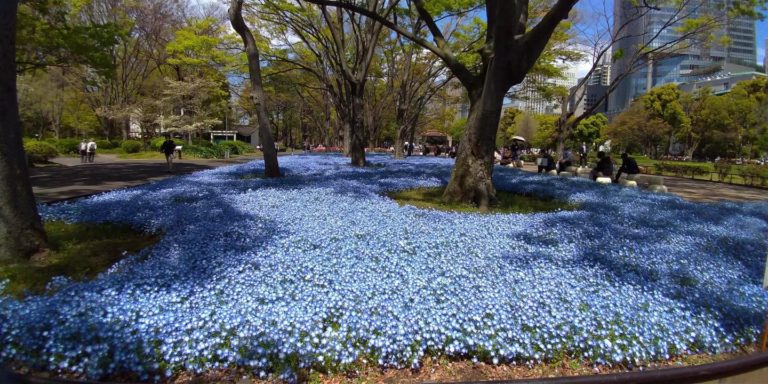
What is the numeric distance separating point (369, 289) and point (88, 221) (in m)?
5.58

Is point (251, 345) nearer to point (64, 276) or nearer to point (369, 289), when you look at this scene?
point (369, 289)

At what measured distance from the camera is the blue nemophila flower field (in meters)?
3.05

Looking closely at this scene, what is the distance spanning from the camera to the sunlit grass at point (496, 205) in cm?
851

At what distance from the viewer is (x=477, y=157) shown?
8.84 meters

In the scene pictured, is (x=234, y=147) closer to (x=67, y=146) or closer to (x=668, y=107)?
(x=67, y=146)

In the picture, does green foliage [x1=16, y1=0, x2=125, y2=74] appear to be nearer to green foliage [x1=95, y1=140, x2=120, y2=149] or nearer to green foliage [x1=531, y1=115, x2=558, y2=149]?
green foliage [x1=95, y1=140, x2=120, y2=149]

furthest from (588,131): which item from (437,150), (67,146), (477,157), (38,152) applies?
(38,152)

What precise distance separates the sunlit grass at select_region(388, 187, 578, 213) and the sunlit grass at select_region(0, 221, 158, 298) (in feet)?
16.7

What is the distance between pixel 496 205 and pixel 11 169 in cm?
786

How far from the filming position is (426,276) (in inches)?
164

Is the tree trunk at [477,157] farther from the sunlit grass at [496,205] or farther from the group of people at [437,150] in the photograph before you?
the group of people at [437,150]

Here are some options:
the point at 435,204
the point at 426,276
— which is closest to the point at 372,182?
the point at 435,204

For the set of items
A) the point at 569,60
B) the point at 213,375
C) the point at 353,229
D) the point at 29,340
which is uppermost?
the point at 569,60

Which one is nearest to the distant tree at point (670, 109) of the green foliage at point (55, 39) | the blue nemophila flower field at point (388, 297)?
the blue nemophila flower field at point (388, 297)
